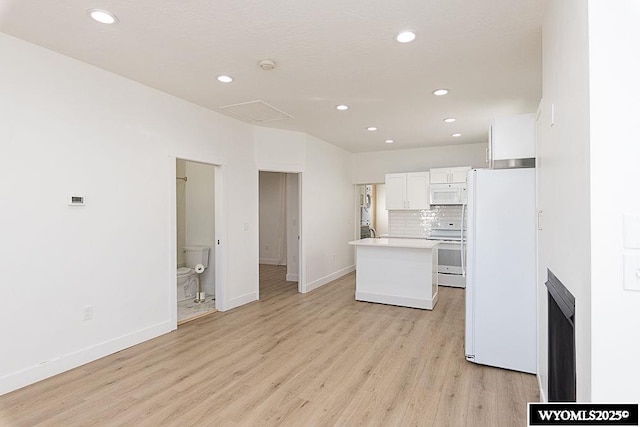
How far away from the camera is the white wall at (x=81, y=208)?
2633 millimetres

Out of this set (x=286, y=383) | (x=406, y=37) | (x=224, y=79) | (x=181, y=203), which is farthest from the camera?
(x=181, y=203)

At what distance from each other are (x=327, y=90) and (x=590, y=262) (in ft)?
10.1

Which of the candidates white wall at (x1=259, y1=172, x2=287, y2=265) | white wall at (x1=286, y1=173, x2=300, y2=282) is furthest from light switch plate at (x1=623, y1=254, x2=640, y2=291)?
white wall at (x1=259, y1=172, x2=287, y2=265)

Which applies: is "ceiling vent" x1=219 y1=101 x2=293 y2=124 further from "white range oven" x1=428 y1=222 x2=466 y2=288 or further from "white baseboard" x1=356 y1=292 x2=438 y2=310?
"white range oven" x1=428 y1=222 x2=466 y2=288

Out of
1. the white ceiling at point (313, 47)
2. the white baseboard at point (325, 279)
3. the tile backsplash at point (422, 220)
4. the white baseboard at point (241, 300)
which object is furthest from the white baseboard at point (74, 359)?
the tile backsplash at point (422, 220)

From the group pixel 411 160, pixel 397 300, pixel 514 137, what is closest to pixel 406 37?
pixel 514 137

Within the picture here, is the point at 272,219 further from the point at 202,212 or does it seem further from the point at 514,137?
the point at 514,137

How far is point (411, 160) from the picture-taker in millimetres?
7160

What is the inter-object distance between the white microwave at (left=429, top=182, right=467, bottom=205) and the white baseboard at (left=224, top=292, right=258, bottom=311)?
3.70m

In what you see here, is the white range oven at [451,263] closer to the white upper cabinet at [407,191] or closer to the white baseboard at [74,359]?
the white upper cabinet at [407,191]

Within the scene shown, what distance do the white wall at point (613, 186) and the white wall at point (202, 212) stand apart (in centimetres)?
498

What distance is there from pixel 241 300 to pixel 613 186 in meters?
4.56

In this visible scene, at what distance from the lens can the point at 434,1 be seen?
2150mm

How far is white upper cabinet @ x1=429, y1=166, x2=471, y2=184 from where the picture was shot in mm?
6293
